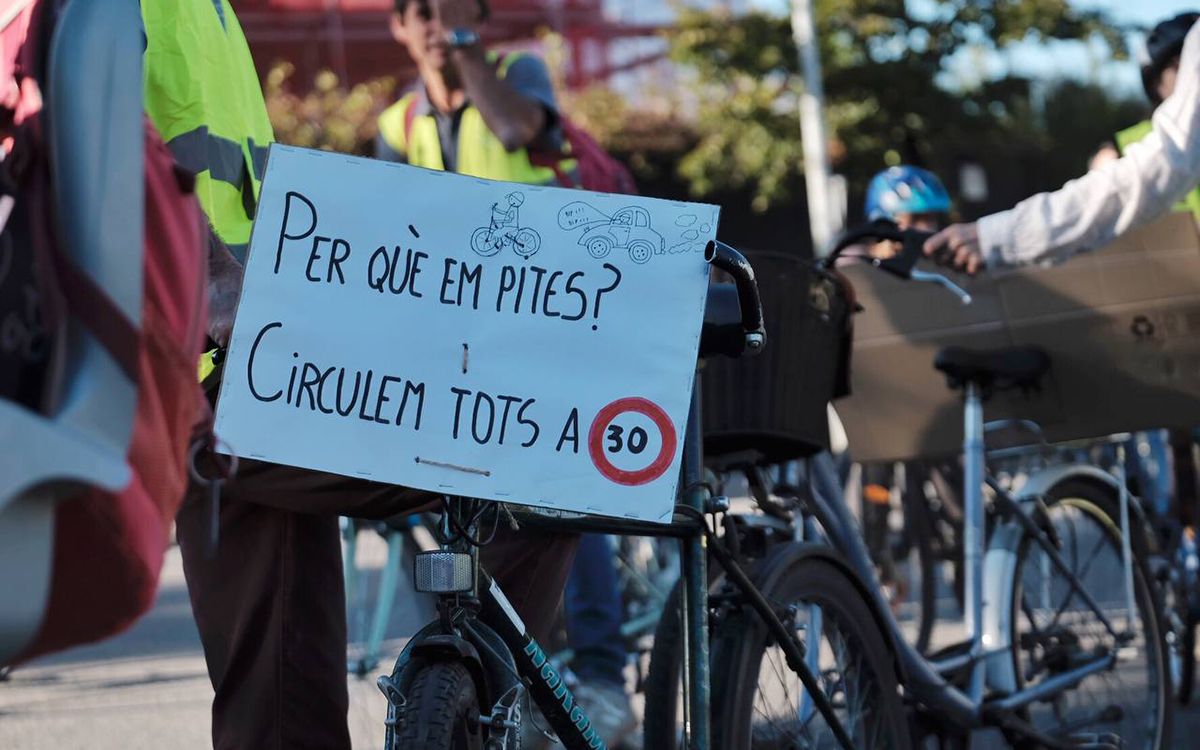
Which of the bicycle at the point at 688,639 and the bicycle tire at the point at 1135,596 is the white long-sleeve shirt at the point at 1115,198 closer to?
the bicycle tire at the point at 1135,596

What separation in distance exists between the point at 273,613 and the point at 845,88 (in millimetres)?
21127

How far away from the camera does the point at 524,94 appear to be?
5078 mm

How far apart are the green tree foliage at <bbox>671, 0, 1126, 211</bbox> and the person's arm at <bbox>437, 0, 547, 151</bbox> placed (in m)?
17.3

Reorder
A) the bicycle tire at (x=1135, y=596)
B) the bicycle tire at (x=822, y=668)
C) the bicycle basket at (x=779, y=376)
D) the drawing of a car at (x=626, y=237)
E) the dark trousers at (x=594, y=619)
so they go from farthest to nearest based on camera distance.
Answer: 1. the dark trousers at (x=594, y=619)
2. the bicycle tire at (x=1135, y=596)
3. the bicycle basket at (x=779, y=376)
4. the bicycle tire at (x=822, y=668)
5. the drawing of a car at (x=626, y=237)

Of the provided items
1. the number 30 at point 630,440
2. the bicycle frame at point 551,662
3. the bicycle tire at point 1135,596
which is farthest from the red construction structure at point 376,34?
the number 30 at point 630,440

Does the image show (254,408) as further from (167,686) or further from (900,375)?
(167,686)

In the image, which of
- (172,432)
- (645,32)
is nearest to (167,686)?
(172,432)

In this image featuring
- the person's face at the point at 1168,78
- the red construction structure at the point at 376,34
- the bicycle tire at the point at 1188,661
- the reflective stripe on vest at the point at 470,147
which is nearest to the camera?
the reflective stripe on vest at the point at 470,147

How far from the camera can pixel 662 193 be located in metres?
24.7

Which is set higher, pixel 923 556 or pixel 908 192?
pixel 908 192

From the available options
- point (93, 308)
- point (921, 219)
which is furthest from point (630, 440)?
point (921, 219)

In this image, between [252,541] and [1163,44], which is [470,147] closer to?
[1163,44]

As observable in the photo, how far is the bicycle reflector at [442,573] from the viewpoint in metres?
2.52

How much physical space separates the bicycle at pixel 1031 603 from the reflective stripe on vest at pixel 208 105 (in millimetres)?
1502
